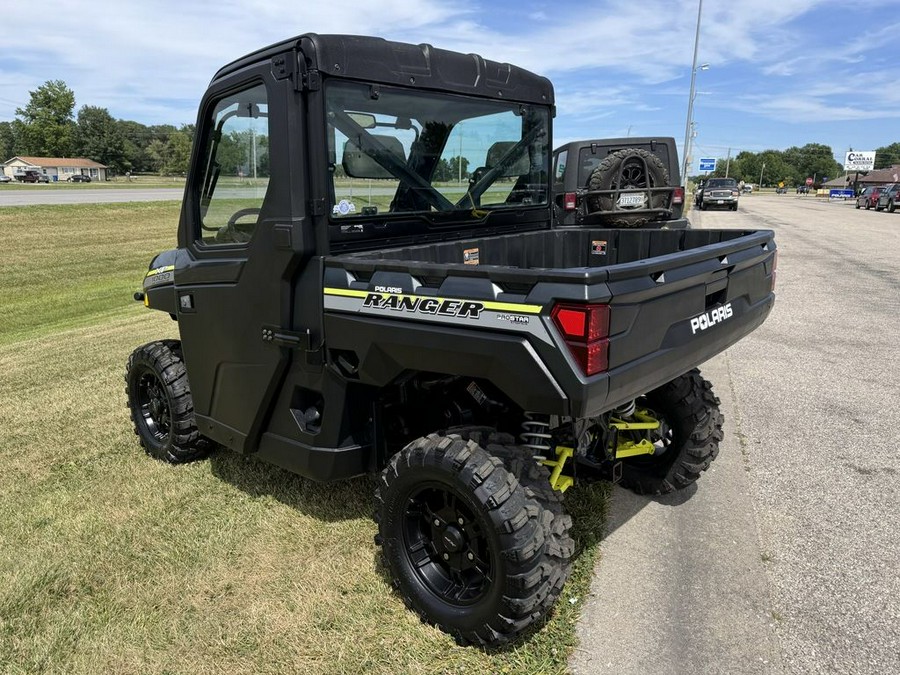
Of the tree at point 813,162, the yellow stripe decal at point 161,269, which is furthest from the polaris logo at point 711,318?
the tree at point 813,162

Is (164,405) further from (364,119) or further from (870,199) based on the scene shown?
(870,199)

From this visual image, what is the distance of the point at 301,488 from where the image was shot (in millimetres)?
3992

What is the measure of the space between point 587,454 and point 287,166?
84.6 inches

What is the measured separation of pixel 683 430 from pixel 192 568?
106 inches

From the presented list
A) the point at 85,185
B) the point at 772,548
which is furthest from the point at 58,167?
the point at 772,548

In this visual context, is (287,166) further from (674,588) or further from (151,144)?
(151,144)

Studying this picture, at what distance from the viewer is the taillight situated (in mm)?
2221

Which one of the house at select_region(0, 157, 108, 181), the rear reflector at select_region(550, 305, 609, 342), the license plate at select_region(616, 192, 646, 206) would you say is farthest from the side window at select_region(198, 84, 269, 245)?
the house at select_region(0, 157, 108, 181)

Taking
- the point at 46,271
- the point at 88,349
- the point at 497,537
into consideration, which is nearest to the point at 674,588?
the point at 497,537

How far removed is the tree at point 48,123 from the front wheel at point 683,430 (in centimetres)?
11649

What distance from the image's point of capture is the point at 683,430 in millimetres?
3750

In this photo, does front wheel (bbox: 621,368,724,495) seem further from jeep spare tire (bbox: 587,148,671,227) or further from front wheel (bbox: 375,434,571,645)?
jeep spare tire (bbox: 587,148,671,227)

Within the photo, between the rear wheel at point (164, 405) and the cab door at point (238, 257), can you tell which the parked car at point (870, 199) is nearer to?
the rear wheel at point (164, 405)

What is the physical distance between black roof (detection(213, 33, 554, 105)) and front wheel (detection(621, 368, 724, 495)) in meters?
1.86
